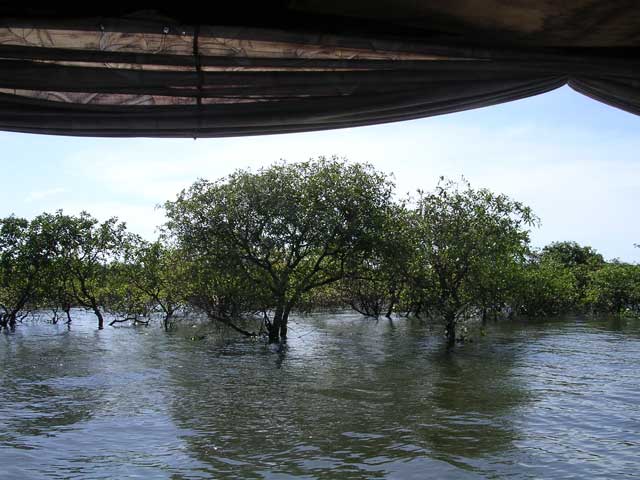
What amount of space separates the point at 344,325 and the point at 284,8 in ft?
142

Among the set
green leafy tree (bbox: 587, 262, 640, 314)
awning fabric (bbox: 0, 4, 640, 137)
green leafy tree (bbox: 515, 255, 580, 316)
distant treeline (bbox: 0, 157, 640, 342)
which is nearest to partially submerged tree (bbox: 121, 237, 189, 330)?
distant treeline (bbox: 0, 157, 640, 342)

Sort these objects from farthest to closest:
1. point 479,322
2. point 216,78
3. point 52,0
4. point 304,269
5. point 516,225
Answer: point 479,322, point 304,269, point 516,225, point 216,78, point 52,0

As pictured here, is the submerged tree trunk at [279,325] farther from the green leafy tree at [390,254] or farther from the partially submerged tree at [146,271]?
the partially submerged tree at [146,271]

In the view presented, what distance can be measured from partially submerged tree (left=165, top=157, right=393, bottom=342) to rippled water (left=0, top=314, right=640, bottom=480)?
480 cm

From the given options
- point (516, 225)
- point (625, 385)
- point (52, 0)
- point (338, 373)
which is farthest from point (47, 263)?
point (52, 0)

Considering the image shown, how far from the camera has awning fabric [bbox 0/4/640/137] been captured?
134 inches

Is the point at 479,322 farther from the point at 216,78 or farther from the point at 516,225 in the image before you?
the point at 216,78

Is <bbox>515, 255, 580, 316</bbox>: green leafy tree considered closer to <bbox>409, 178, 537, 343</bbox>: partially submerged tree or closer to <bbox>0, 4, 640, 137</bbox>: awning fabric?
<bbox>409, 178, 537, 343</bbox>: partially submerged tree

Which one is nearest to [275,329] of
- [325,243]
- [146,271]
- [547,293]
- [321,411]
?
[325,243]

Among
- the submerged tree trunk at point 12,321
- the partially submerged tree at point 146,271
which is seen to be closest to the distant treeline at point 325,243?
the partially submerged tree at point 146,271

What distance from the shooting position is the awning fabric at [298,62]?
11.2ft

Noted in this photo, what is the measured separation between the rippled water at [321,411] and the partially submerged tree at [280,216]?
480 centimetres

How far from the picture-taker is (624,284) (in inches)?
1996

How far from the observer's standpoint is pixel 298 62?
3.70m
